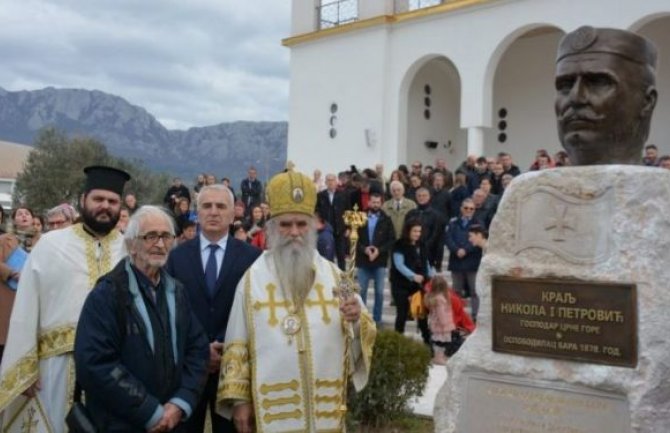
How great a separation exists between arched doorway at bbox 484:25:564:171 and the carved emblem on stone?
15728 mm

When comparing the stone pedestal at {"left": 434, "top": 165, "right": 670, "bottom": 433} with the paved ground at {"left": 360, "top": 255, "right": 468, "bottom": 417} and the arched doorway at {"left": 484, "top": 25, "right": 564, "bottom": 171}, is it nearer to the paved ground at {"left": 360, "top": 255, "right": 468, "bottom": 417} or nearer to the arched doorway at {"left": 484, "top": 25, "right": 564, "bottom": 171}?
the paved ground at {"left": 360, "top": 255, "right": 468, "bottom": 417}

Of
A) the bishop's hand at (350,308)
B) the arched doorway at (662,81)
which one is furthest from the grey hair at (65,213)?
the arched doorway at (662,81)

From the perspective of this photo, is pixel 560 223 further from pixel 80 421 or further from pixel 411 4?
pixel 411 4

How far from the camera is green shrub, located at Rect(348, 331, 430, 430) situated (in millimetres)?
6570

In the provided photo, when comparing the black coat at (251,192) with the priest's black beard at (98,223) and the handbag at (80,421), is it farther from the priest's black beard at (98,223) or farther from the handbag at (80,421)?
the handbag at (80,421)

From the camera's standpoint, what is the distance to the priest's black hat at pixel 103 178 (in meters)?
4.49

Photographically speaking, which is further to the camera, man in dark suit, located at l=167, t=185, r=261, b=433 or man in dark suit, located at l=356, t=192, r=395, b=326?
man in dark suit, located at l=356, t=192, r=395, b=326

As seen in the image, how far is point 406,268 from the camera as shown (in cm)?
957

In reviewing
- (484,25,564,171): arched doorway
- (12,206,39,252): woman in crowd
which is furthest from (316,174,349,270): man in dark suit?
(484,25,564,171): arched doorway

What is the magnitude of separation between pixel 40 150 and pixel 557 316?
31.3 metres

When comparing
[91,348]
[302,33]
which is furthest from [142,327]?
[302,33]

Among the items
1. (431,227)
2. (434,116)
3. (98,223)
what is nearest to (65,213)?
(98,223)

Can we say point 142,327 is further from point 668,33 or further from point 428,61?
point 428,61

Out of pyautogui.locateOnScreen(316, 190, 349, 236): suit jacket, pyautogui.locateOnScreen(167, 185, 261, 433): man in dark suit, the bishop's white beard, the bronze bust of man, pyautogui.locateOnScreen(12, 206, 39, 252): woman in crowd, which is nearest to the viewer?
the bronze bust of man
